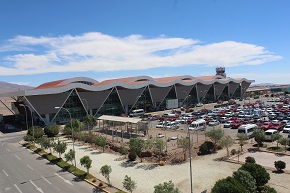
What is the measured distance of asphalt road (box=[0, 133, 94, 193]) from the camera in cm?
2883

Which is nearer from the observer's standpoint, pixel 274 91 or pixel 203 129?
pixel 203 129

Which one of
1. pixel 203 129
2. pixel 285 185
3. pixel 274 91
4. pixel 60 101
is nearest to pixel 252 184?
pixel 285 185

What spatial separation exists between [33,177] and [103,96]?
5427cm

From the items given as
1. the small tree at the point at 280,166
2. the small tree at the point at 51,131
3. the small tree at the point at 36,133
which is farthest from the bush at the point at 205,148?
the small tree at the point at 36,133

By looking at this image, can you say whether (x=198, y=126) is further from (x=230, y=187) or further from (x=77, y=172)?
(x=230, y=187)

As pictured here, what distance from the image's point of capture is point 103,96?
86.4 meters

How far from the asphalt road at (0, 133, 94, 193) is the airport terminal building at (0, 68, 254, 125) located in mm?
25294

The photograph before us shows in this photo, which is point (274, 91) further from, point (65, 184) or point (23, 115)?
point (65, 184)

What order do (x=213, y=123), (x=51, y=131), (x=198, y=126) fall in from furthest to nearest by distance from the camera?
(x=213, y=123) < (x=51, y=131) < (x=198, y=126)

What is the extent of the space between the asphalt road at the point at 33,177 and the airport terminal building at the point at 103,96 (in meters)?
25.3

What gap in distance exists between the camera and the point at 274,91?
172250 mm

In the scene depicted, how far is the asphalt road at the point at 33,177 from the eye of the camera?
28834 millimetres

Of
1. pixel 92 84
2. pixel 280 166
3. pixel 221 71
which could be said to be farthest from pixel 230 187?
pixel 221 71

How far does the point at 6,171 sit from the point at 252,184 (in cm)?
2985
